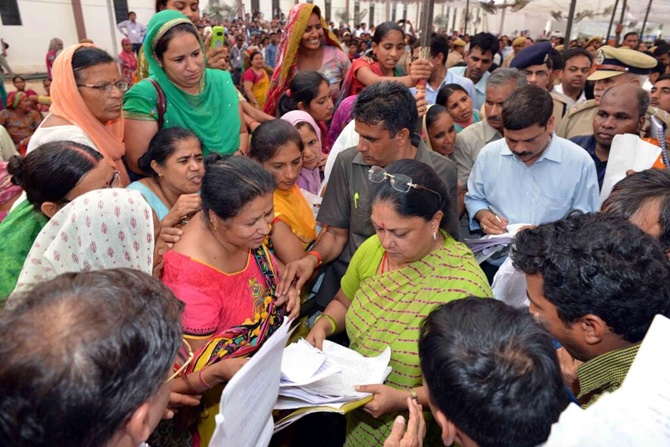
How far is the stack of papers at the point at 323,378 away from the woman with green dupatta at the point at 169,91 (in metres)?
1.76

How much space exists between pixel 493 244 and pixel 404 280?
0.88 metres

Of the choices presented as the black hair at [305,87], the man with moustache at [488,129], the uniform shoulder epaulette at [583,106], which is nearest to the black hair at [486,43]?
the uniform shoulder epaulette at [583,106]

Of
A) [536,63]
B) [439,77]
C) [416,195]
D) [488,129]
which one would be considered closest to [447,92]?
[488,129]

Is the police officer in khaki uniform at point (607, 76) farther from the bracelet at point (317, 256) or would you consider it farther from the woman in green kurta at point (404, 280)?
the bracelet at point (317, 256)

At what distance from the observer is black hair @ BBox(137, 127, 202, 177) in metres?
2.79

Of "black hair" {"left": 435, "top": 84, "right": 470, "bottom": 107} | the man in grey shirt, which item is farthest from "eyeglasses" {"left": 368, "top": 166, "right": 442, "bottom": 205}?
"black hair" {"left": 435, "top": 84, "right": 470, "bottom": 107}

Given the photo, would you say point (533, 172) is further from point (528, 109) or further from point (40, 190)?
point (40, 190)

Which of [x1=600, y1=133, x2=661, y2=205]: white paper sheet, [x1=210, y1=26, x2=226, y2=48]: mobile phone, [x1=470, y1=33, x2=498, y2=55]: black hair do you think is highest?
[x1=210, y1=26, x2=226, y2=48]: mobile phone

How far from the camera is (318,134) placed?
3.76 meters

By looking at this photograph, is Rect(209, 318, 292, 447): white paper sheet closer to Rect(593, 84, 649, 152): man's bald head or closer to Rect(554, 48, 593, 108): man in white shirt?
Rect(593, 84, 649, 152): man's bald head

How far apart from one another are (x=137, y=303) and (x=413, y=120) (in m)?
2.12

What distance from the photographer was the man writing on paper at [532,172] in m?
2.95

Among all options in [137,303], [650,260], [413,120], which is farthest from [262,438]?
[413,120]

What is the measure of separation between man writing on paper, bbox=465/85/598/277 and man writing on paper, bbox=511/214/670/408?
127 cm
